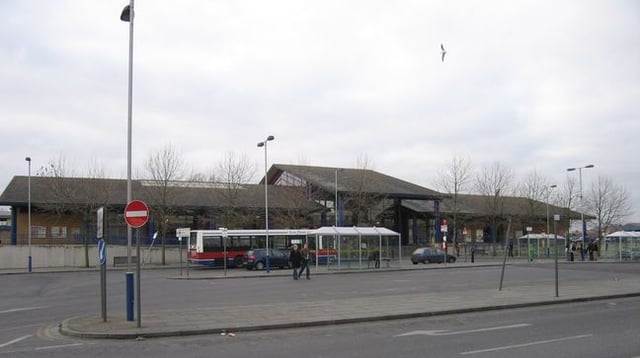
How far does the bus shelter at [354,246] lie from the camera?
41750 mm

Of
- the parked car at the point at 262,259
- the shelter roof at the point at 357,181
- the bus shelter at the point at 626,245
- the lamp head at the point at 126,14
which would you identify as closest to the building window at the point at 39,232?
the parked car at the point at 262,259

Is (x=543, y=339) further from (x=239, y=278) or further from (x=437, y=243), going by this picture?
(x=437, y=243)

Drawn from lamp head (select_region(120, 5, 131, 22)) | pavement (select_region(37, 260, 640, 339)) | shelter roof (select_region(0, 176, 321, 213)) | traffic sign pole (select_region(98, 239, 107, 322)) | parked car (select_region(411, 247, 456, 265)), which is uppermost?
lamp head (select_region(120, 5, 131, 22))

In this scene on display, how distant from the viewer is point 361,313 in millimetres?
15305

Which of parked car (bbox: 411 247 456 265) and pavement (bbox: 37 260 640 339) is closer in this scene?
pavement (bbox: 37 260 640 339)

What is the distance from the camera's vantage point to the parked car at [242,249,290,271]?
42562 millimetres

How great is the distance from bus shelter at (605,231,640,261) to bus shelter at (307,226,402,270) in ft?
67.8

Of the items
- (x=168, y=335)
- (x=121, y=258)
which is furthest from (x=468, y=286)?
(x=121, y=258)

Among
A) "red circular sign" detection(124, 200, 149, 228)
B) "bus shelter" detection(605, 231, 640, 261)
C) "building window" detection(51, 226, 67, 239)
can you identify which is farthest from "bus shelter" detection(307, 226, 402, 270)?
"red circular sign" detection(124, 200, 149, 228)

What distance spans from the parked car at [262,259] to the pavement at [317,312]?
22.9m

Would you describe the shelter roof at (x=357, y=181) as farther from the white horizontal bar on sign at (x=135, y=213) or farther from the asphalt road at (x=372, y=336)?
the white horizontal bar on sign at (x=135, y=213)

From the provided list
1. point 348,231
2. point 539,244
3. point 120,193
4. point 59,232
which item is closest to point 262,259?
point 348,231

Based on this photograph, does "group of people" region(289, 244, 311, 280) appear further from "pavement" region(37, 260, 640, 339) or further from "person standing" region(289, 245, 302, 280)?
"pavement" region(37, 260, 640, 339)

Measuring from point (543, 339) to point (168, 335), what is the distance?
712 centimetres
